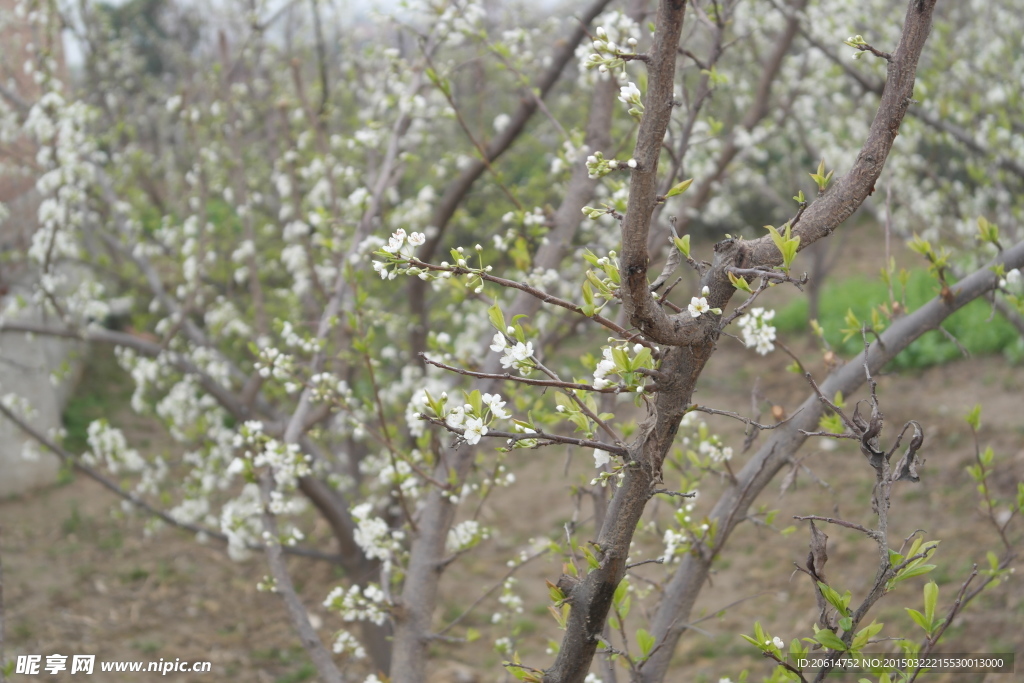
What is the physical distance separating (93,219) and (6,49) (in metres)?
2.05

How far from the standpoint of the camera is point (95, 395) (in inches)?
340

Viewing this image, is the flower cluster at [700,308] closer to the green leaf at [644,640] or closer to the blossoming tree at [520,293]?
the blossoming tree at [520,293]

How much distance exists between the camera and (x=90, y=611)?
5.44m

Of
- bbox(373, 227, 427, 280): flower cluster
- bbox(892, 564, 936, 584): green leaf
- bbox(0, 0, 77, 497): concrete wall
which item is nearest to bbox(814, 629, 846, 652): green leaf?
bbox(892, 564, 936, 584): green leaf

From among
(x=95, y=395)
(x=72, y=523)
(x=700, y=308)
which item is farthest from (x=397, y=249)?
(x=95, y=395)

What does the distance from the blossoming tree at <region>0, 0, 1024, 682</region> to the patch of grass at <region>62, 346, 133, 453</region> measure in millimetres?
1219

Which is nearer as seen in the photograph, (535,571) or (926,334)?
(535,571)

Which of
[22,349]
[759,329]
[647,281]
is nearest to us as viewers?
[647,281]

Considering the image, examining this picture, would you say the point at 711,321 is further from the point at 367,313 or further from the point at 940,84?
the point at 940,84

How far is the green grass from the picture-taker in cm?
700

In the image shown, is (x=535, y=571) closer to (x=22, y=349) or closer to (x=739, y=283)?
(x=739, y=283)

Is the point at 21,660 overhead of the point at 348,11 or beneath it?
beneath

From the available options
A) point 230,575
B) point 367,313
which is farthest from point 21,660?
point 367,313

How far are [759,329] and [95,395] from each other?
858cm
